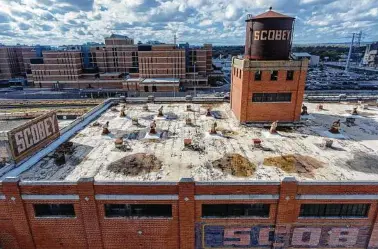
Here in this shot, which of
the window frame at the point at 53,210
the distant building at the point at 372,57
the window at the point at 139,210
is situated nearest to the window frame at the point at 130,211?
the window at the point at 139,210

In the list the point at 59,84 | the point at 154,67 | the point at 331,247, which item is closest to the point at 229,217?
the point at 331,247

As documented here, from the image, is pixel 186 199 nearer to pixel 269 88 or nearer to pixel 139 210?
pixel 139 210

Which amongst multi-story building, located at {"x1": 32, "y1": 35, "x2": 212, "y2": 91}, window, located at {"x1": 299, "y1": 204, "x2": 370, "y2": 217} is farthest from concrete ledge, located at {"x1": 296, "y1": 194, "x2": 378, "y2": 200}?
multi-story building, located at {"x1": 32, "y1": 35, "x2": 212, "y2": 91}

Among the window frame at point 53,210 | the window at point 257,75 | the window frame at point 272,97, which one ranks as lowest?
the window frame at point 53,210

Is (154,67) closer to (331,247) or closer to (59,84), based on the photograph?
(59,84)

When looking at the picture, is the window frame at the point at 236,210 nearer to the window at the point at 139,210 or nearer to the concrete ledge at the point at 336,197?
the concrete ledge at the point at 336,197

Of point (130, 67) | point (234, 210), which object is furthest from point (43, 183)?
point (130, 67)

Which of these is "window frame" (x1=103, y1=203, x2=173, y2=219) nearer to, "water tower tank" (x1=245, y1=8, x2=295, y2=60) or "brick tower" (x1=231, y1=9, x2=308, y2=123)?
"brick tower" (x1=231, y1=9, x2=308, y2=123)
